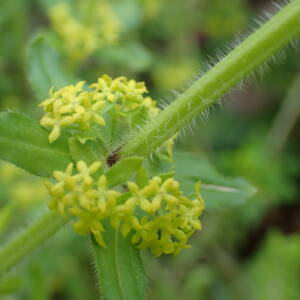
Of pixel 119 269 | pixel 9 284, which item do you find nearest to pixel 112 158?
pixel 119 269

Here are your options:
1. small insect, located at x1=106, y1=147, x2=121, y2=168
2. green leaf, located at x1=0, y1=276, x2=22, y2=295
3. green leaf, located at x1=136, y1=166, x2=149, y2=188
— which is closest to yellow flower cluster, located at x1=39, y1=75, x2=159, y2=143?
small insect, located at x1=106, y1=147, x2=121, y2=168

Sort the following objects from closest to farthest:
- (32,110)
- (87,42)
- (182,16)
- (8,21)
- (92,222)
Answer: (92,222), (87,42), (32,110), (8,21), (182,16)

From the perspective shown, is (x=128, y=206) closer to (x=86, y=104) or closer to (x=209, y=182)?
(x=86, y=104)

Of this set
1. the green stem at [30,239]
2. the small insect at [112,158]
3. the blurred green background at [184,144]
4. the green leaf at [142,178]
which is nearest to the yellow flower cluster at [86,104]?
the small insect at [112,158]

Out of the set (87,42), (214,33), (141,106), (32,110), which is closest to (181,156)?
(141,106)

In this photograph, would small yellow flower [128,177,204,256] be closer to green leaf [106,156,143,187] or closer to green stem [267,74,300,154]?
green leaf [106,156,143,187]

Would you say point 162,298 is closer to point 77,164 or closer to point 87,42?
point 87,42
